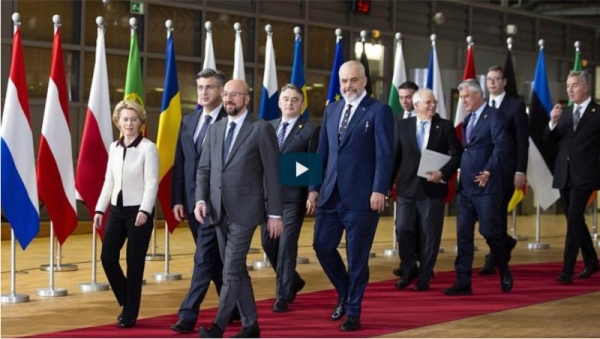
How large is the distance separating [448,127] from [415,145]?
1.02ft

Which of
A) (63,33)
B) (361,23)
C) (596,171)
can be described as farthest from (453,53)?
(596,171)

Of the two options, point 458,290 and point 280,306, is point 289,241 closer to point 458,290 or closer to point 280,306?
point 280,306

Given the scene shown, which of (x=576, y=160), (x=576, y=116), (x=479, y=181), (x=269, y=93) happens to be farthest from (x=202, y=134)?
(x=269, y=93)

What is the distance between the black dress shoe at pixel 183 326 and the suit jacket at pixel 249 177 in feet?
2.39

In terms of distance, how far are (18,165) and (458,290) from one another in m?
3.42

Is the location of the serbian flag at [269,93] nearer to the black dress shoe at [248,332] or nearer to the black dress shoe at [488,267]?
the black dress shoe at [488,267]

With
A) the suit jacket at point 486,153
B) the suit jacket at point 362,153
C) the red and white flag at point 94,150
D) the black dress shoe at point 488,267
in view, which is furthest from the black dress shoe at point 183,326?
the black dress shoe at point 488,267

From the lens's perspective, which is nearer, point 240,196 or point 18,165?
point 240,196

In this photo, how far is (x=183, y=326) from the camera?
6.79 meters

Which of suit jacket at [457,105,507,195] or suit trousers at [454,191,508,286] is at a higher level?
suit jacket at [457,105,507,195]

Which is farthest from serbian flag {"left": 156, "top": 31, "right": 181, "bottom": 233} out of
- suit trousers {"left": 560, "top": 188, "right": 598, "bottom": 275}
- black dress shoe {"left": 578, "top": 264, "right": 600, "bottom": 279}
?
black dress shoe {"left": 578, "top": 264, "right": 600, "bottom": 279}

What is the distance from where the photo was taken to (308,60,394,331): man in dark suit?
7062 millimetres

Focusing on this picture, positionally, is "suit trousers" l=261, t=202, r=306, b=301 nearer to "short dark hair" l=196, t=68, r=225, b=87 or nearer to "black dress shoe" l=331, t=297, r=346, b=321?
"black dress shoe" l=331, t=297, r=346, b=321

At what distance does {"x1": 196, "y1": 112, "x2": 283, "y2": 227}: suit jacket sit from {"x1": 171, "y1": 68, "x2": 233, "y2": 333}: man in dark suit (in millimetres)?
474
